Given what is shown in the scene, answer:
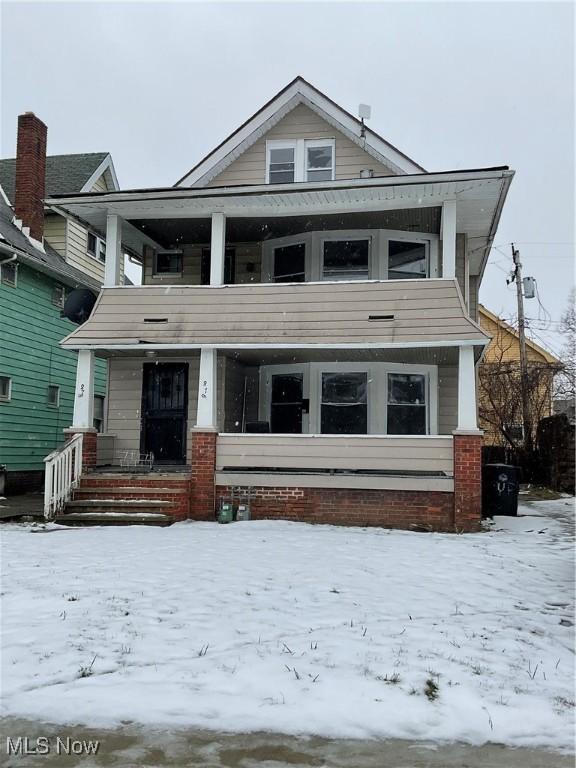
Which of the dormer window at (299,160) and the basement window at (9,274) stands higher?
the dormer window at (299,160)

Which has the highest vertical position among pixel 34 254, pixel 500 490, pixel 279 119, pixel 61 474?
pixel 279 119

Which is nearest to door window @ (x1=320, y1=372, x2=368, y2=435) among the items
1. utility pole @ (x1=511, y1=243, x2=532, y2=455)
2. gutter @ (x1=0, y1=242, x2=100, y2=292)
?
gutter @ (x1=0, y1=242, x2=100, y2=292)

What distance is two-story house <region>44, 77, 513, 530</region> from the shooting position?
11039 mm

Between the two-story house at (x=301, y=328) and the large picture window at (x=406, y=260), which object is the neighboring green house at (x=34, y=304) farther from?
the large picture window at (x=406, y=260)

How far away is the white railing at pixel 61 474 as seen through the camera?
10.8 meters

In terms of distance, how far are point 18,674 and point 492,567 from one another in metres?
5.29

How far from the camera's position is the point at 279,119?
14.3 m

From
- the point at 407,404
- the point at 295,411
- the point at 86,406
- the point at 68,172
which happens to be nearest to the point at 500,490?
the point at 407,404

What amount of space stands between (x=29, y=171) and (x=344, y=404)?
435 inches

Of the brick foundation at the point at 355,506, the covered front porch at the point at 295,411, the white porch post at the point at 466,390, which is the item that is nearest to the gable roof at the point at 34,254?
the covered front porch at the point at 295,411

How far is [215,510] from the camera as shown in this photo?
1137 centimetres

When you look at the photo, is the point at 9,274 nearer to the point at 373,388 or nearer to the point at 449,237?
the point at 373,388

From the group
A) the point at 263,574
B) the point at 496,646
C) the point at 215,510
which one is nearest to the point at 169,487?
the point at 215,510

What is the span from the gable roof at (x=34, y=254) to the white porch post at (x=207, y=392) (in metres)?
6.41
